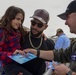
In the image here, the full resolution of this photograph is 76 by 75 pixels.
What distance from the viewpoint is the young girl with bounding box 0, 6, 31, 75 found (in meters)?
2.61

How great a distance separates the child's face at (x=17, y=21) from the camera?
9.02 feet

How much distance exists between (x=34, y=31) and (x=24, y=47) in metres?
0.20

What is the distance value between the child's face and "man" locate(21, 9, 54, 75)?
0.14 metres

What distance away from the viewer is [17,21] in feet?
9.05

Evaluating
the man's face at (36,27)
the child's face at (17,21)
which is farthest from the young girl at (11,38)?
the man's face at (36,27)

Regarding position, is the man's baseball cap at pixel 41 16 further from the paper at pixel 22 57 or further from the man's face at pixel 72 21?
the man's face at pixel 72 21

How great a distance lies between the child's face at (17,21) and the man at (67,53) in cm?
30

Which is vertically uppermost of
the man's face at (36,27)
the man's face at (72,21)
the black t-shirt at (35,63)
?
the man's face at (72,21)

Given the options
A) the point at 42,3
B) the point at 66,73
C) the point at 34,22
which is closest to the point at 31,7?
the point at 42,3

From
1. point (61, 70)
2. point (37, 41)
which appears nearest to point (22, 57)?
point (37, 41)

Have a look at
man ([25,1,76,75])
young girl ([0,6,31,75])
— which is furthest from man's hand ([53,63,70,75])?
young girl ([0,6,31,75])

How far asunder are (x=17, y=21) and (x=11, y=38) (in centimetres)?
20

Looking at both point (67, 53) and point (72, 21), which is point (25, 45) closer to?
point (67, 53)

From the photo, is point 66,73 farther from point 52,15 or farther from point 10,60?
point 52,15
